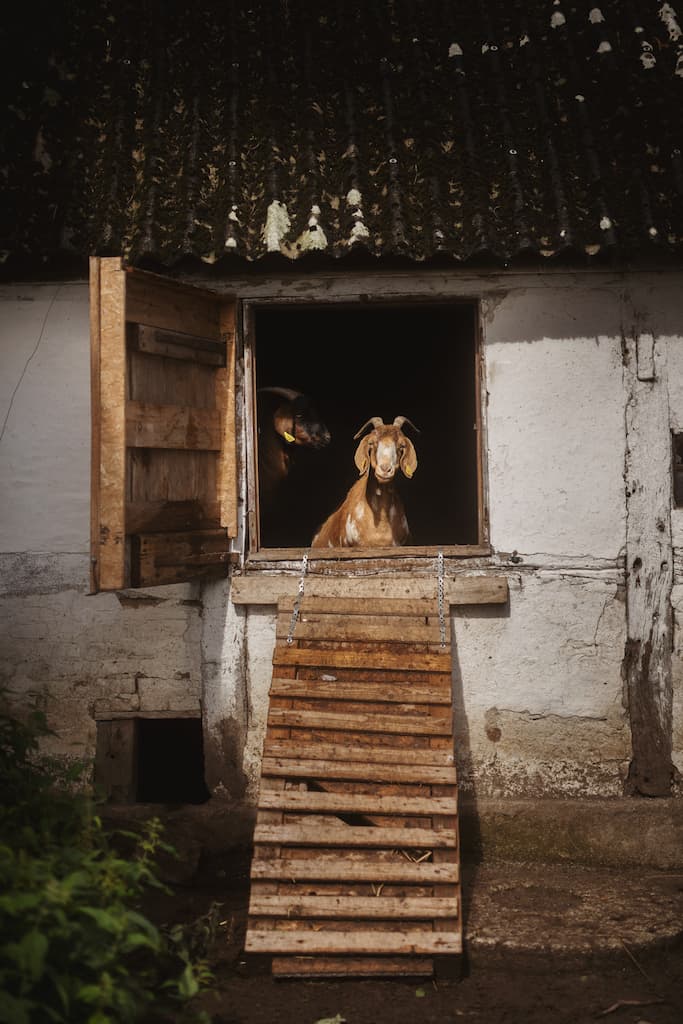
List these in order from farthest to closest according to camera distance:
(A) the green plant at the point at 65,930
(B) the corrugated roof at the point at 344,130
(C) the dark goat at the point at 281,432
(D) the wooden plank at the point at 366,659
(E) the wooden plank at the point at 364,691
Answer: (C) the dark goat at the point at 281,432 → (B) the corrugated roof at the point at 344,130 → (D) the wooden plank at the point at 366,659 → (E) the wooden plank at the point at 364,691 → (A) the green plant at the point at 65,930

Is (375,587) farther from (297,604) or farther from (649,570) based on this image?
(649,570)

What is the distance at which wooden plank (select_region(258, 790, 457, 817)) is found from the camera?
5125 mm

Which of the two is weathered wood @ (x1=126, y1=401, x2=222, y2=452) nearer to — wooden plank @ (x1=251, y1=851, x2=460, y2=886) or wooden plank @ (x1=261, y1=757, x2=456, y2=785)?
wooden plank @ (x1=261, y1=757, x2=456, y2=785)

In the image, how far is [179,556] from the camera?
5.74m

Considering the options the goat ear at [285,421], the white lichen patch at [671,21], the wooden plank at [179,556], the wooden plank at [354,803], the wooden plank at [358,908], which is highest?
the white lichen patch at [671,21]

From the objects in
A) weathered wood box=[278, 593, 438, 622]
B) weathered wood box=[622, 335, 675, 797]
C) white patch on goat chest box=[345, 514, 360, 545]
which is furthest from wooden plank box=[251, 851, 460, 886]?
white patch on goat chest box=[345, 514, 360, 545]

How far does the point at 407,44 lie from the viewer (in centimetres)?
699

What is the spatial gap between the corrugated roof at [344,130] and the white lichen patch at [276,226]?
1cm

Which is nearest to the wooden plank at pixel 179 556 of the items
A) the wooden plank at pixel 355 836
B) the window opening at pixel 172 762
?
the wooden plank at pixel 355 836

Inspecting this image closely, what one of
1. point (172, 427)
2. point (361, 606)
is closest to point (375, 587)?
point (361, 606)

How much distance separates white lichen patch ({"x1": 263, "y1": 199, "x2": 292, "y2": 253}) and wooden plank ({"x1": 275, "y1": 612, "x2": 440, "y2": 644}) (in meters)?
2.19

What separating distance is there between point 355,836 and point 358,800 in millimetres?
190

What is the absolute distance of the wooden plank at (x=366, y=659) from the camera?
5.70 meters

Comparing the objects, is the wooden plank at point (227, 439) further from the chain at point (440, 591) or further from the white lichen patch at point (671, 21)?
the white lichen patch at point (671, 21)
